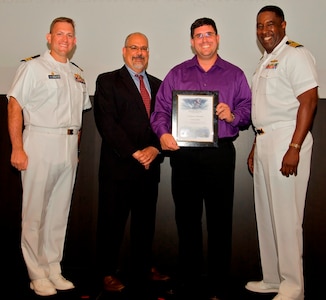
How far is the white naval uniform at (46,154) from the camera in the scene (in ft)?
8.65

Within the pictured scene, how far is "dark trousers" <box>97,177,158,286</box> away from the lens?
271 cm

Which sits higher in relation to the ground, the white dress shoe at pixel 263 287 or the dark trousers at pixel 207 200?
the dark trousers at pixel 207 200

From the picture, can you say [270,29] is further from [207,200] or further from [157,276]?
[157,276]

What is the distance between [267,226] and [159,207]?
0.99 metres

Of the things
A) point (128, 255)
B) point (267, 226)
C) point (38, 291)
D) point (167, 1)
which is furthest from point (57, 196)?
point (167, 1)

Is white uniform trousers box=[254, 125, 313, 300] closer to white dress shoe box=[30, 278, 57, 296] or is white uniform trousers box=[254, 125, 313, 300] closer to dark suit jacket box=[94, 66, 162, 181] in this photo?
dark suit jacket box=[94, 66, 162, 181]

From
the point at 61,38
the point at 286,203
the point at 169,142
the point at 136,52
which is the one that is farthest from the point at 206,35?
the point at 286,203

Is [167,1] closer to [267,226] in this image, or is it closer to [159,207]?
[159,207]

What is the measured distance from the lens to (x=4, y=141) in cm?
332

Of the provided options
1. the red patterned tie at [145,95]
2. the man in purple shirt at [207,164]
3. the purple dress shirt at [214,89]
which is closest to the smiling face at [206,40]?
the man in purple shirt at [207,164]

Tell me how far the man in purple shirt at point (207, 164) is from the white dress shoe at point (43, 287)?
2.99 ft

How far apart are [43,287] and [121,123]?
1.28 meters

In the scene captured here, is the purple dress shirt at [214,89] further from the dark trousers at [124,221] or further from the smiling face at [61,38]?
the smiling face at [61,38]

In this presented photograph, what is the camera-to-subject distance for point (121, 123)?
9.12ft
